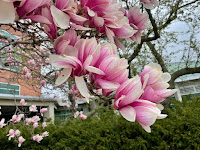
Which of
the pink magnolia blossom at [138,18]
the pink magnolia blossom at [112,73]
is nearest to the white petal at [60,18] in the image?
the pink magnolia blossom at [112,73]

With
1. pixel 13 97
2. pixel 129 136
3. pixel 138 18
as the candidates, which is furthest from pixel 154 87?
pixel 13 97

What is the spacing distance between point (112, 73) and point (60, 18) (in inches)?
7.0

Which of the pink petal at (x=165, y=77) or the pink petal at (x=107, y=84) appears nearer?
the pink petal at (x=107, y=84)

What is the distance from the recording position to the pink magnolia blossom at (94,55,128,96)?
1.40 feet

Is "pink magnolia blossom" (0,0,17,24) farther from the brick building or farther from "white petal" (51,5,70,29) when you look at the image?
the brick building

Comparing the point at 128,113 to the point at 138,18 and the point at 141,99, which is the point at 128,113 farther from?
the point at 138,18

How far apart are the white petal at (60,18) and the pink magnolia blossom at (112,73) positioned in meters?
Result: 0.12

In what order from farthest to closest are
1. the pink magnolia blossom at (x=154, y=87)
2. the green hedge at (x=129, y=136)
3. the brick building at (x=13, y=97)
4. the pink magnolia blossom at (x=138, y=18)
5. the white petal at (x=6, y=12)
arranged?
the brick building at (x=13, y=97)
the green hedge at (x=129, y=136)
the pink magnolia blossom at (x=138, y=18)
the pink magnolia blossom at (x=154, y=87)
the white petal at (x=6, y=12)

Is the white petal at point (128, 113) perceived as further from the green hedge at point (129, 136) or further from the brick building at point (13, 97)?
the brick building at point (13, 97)

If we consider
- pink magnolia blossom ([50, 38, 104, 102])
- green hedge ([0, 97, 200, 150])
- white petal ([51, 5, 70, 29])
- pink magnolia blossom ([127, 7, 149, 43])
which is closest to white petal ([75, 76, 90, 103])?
pink magnolia blossom ([50, 38, 104, 102])

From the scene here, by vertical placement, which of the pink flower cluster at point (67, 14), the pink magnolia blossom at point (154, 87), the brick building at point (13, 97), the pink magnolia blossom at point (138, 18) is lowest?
the pink magnolia blossom at point (154, 87)

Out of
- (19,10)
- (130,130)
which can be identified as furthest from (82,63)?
(130,130)

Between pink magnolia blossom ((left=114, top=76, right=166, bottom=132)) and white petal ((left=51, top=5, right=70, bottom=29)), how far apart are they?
0.20 metres

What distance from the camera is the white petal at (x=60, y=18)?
1.32ft
